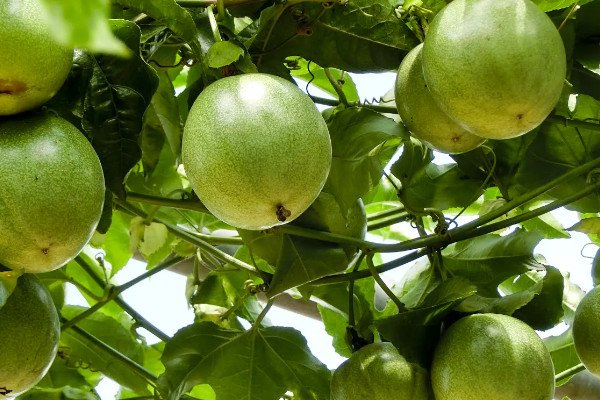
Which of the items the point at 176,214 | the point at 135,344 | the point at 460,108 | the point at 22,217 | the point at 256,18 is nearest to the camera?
the point at 22,217

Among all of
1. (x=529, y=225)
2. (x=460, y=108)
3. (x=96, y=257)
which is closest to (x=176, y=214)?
(x=96, y=257)

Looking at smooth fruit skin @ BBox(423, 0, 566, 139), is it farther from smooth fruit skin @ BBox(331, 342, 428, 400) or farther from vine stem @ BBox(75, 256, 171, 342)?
vine stem @ BBox(75, 256, 171, 342)

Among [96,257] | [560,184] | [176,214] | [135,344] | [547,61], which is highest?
[547,61]

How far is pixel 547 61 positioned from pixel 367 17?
1.21 ft

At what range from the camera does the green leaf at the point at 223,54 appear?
967mm

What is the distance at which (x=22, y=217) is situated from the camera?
2.69 feet

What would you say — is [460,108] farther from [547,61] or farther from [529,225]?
[529,225]

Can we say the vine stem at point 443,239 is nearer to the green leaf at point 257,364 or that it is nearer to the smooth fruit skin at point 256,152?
the green leaf at point 257,364

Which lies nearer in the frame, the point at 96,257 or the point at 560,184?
the point at 560,184

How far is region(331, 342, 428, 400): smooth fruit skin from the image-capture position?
1.18 metres

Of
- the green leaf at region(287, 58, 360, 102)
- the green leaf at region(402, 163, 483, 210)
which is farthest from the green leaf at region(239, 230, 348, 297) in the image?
the green leaf at region(287, 58, 360, 102)

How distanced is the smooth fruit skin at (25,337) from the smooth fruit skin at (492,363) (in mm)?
544

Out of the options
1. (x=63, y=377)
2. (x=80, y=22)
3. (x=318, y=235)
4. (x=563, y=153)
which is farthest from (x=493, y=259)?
(x=80, y=22)

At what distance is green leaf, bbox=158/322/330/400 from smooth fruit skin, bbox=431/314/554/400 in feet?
1.04
